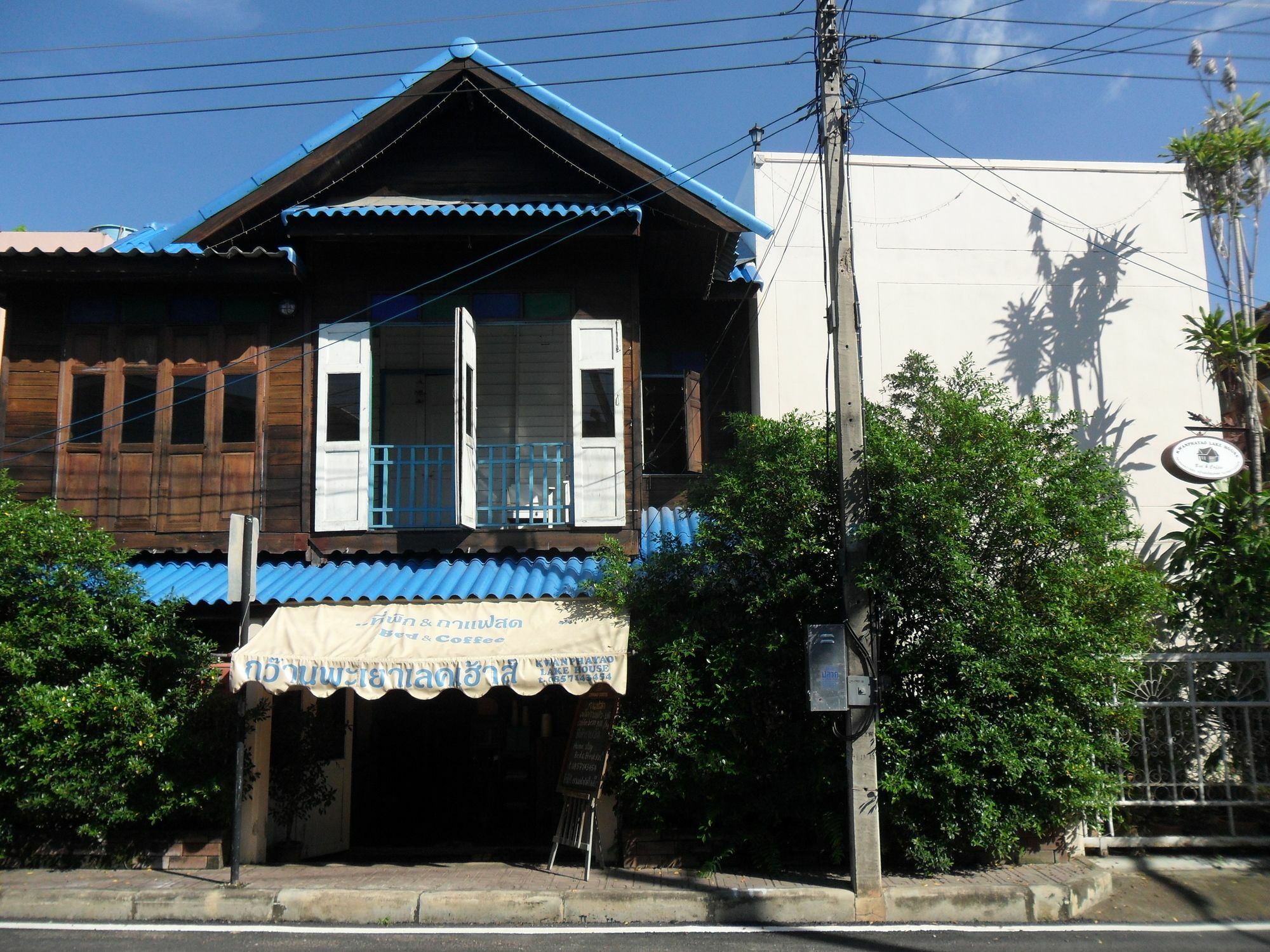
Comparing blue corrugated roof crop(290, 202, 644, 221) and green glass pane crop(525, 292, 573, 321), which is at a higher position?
blue corrugated roof crop(290, 202, 644, 221)

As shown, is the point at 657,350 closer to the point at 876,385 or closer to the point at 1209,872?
the point at 876,385

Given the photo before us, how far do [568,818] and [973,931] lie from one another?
373cm

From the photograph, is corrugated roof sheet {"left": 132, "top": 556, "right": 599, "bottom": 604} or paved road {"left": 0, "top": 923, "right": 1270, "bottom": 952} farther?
corrugated roof sheet {"left": 132, "top": 556, "right": 599, "bottom": 604}

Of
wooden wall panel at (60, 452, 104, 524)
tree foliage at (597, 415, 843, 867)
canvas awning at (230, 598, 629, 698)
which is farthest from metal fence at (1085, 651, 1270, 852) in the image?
wooden wall panel at (60, 452, 104, 524)

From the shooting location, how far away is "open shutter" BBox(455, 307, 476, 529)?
10289mm

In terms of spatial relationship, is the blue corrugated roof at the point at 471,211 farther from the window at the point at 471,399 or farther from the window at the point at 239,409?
the window at the point at 239,409

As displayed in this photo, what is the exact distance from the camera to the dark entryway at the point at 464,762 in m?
12.0

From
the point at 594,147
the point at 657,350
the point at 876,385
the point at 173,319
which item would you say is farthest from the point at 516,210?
the point at 876,385

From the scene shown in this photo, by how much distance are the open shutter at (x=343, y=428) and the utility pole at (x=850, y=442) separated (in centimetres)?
543

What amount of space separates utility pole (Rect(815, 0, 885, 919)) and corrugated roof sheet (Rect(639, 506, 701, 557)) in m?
2.23

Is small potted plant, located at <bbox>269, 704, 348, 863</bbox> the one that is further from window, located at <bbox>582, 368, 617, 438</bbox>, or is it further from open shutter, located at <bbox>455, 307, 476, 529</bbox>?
window, located at <bbox>582, 368, 617, 438</bbox>

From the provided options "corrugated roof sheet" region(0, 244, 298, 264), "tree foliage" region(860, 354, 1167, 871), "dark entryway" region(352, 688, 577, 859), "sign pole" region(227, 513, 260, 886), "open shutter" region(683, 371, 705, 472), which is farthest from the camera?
"open shutter" region(683, 371, 705, 472)

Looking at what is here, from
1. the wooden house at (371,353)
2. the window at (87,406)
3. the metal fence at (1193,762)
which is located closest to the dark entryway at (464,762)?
the wooden house at (371,353)

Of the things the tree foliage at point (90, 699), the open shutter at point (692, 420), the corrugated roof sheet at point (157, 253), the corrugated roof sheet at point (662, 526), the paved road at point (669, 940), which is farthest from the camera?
the open shutter at point (692, 420)
